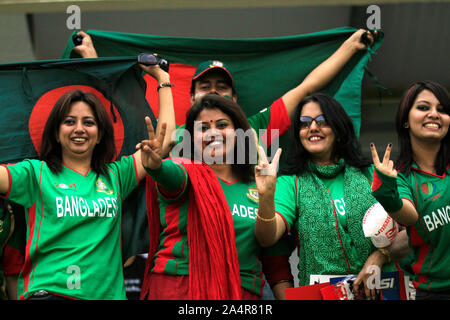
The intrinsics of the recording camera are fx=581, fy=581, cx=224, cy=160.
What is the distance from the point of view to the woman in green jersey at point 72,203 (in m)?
2.93

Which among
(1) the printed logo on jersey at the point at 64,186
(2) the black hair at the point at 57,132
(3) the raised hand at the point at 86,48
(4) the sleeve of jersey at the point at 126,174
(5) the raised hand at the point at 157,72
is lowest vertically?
(1) the printed logo on jersey at the point at 64,186

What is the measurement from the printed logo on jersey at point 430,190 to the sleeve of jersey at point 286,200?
2.27ft

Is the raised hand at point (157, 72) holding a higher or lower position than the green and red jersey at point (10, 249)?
higher

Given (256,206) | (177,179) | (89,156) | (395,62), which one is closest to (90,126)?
(89,156)

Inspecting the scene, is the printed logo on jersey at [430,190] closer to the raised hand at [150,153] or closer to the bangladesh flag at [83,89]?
the raised hand at [150,153]

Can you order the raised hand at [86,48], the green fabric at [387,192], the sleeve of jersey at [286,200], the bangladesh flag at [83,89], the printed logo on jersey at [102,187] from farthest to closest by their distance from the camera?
the raised hand at [86,48]
the bangladesh flag at [83,89]
the printed logo on jersey at [102,187]
the sleeve of jersey at [286,200]
the green fabric at [387,192]

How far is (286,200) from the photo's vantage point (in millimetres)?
3180

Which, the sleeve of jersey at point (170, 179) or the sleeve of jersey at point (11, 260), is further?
the sleeve of jersey at point (11, 260)

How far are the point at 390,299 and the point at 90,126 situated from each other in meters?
1.89

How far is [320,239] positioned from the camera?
3.03 meters

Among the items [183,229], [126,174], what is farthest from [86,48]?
[183,229]

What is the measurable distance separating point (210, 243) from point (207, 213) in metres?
0.15

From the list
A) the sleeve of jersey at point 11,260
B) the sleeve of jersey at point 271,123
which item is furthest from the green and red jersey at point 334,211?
the sleeve of jersey at point 11,260

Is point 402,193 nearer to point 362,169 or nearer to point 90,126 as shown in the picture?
point 362,169
